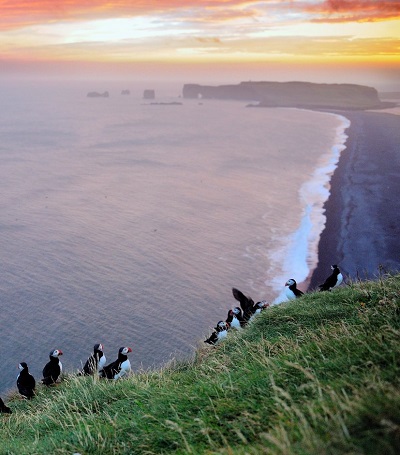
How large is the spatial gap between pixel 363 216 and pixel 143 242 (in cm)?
1405

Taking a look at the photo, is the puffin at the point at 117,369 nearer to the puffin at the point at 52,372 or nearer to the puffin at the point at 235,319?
the puffin at the point at 52,372

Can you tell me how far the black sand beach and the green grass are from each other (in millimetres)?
6247

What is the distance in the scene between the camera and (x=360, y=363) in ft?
18.6

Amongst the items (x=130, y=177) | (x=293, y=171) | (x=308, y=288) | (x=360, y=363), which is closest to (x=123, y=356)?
(x=360, y=363)

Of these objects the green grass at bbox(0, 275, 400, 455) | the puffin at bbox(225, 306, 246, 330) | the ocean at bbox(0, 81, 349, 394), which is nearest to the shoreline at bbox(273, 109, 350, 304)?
the ocean at bbox(0, 81, 349, 394)

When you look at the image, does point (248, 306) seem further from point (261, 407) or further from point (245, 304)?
point (261, 407)

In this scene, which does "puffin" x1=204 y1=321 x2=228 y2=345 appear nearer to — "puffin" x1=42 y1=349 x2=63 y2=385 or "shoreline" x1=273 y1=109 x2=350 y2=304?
"puffin" x1=42 y1=349 x2=63 y2=385

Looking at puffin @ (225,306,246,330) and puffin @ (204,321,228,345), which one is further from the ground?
puffin @ (204,321,228,345)

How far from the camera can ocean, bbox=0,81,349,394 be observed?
18984mm

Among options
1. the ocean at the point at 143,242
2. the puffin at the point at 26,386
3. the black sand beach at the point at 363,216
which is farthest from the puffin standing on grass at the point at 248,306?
the puffin at the point at 26,386

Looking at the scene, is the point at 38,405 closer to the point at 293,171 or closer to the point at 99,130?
the point at 293,171

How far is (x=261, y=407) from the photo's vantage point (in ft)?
18.7

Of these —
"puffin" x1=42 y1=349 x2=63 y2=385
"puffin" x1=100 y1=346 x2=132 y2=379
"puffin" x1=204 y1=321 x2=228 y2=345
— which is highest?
"puffin" x1=204 y1=321 x2=228 y2=345

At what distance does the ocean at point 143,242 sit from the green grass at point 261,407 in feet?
16.5
